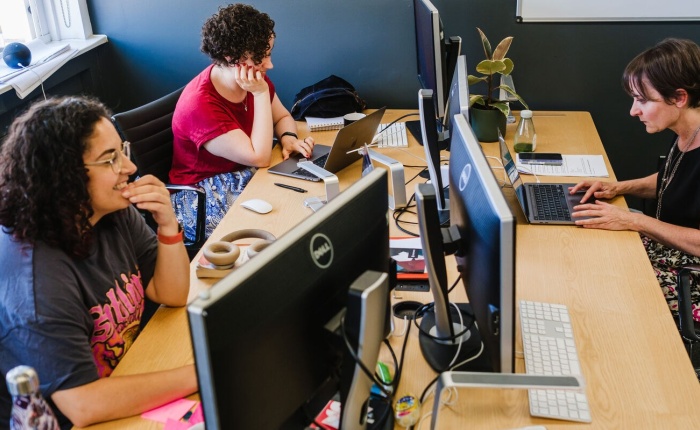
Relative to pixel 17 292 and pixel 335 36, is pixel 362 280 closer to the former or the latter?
pixel 17 292

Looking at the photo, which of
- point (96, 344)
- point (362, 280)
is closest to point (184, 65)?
point (96, 344)

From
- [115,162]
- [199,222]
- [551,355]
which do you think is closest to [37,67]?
[199,222]

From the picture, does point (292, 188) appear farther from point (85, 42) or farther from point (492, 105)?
point (85, 42)

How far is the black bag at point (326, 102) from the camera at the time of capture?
9.86ft

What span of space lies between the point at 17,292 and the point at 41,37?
2.26m

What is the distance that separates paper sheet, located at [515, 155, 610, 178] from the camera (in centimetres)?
243

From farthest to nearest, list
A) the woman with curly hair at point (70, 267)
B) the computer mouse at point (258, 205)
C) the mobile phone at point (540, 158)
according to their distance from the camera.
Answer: the mobile phone at point (540, 158) → the computer mouse at point (258, 205) → the woman with curly hair at point (70, 267)

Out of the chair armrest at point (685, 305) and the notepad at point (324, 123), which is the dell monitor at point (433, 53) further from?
the chair armrest at point (685, 305)

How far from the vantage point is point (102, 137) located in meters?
1.50

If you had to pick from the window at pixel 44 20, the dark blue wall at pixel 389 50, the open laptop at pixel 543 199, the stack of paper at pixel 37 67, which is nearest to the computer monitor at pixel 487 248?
the open laptop at pixel 543 199

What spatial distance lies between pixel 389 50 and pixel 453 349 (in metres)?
2.00

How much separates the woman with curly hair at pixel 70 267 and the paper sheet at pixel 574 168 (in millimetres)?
1423

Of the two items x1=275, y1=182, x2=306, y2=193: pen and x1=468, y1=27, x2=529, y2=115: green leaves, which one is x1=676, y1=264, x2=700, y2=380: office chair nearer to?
x1=468, y1=27, x2=529, y2=115: green leaves

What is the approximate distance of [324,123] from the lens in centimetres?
295
